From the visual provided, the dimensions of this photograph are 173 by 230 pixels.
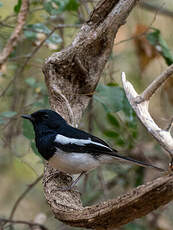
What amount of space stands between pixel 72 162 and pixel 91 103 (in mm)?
1259

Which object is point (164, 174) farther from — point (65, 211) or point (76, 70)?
point (76, 70)

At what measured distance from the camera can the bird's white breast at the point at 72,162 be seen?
121 inches

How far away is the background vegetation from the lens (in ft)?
12.8

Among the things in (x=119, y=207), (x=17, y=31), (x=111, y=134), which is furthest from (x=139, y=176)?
(x=119, y=207)

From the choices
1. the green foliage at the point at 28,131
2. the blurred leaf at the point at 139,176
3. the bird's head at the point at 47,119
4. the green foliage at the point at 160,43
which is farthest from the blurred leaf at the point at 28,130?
the blurred leaf at the point at 139,176

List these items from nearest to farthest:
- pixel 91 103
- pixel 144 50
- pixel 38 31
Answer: pixel 38 31 < pixel 91 103 < pixel 144 50

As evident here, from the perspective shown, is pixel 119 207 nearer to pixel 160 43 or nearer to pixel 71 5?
pixel 160 43

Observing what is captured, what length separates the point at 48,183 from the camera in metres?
2.87

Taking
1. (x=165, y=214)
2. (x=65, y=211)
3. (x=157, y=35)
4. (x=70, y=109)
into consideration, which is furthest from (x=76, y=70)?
(x=165, y=214)

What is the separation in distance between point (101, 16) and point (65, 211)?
166cm

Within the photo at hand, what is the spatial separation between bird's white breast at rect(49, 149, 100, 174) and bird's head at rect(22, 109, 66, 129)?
0.21 m

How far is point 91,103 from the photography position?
4.35 m

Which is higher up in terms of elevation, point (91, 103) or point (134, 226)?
point (91, 103)

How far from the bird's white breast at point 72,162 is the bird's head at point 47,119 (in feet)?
0.70
